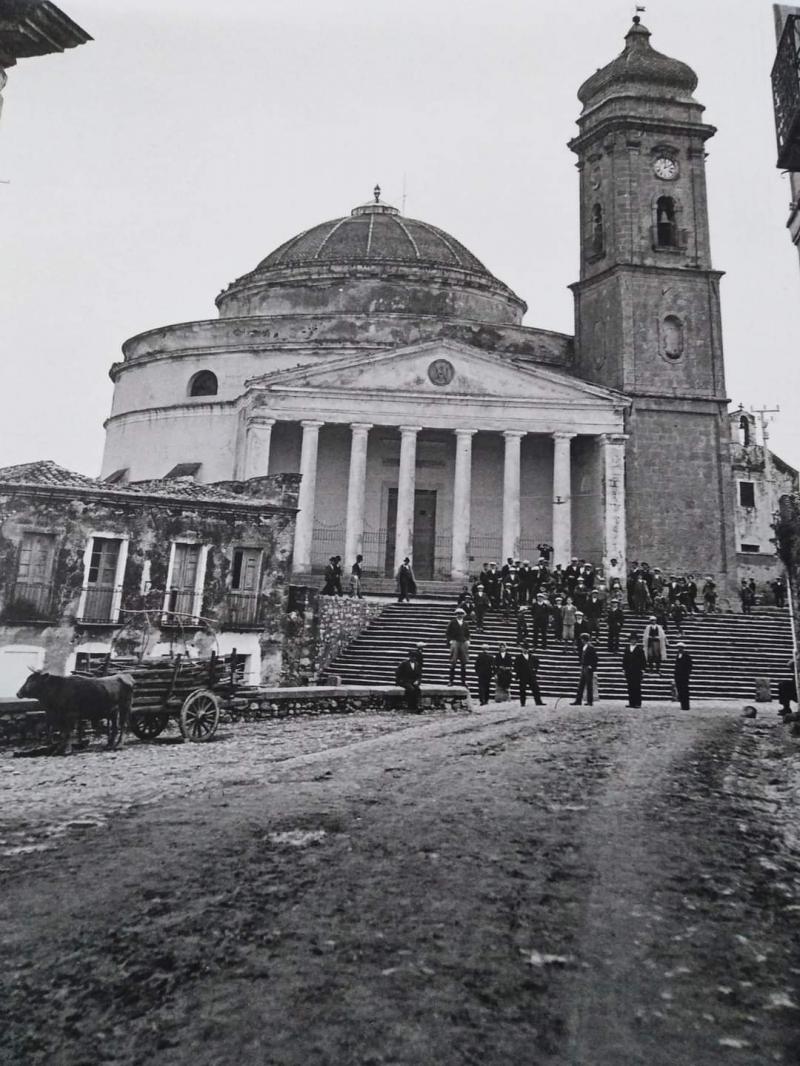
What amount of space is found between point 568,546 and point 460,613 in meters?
8.56

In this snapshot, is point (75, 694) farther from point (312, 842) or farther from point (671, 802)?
point (671, 802)

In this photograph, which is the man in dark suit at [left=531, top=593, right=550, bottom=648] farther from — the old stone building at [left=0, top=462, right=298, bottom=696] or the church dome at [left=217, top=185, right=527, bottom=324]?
the church dome at [left=217, top=185, right=527, bottom=324]

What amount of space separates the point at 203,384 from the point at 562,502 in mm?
13755

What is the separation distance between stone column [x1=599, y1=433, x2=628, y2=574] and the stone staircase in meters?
3.92

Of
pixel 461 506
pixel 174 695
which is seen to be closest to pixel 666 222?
pixel 461 506

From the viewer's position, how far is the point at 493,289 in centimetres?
3206

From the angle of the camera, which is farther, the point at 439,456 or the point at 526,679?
the point at 439,456

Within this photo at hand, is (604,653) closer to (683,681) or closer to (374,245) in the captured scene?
(683,681)

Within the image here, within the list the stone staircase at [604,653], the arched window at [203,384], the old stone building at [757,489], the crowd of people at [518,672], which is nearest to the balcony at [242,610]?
the stone staircase at [604,653]

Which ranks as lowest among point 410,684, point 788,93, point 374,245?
point 410,684

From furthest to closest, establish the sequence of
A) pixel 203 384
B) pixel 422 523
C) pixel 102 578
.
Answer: pixel 203 384
pixel 422 523
pixel 102 578

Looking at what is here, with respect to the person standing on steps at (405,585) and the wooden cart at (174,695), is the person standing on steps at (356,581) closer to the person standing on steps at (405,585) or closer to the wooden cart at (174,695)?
the person standing on steps at (405,585)

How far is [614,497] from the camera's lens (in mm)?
24328

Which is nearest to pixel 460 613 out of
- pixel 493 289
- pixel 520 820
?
pixel 520 820
